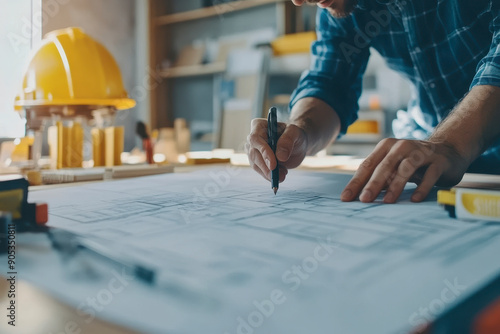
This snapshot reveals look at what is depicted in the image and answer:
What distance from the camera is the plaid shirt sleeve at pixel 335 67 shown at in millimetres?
1148

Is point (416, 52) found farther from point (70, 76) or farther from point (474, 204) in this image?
point (70, 76)

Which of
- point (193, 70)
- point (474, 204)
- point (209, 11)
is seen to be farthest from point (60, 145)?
point (209, 11)

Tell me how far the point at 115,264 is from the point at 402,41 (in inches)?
38.4

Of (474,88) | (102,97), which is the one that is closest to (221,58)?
(102,97)

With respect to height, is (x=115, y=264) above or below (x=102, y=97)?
below

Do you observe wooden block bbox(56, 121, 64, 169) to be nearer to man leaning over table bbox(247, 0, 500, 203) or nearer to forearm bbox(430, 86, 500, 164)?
man leaning over table bbox(247, 0, 500, 203)

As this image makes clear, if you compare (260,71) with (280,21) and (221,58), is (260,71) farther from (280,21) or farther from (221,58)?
(221,58)

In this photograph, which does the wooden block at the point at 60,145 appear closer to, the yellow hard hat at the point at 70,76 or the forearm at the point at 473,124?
the yellow hard hat at the point at 70,76

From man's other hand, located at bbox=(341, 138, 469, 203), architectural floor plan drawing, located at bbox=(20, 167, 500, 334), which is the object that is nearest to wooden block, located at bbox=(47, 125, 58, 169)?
architectural floor plan drawing, located at bbox=(20, 167, 500, 334)

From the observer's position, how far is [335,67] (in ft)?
3.84

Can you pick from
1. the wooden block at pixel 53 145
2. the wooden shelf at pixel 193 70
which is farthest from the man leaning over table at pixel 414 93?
the wooden shelf at pixel 193 70

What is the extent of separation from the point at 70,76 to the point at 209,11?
7.85 feet

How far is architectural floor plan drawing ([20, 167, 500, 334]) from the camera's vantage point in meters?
0.24

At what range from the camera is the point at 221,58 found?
327 centimetres
